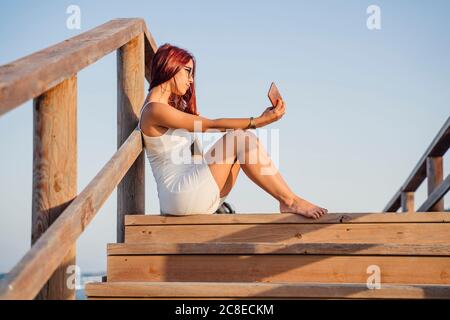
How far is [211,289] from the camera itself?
204 cm

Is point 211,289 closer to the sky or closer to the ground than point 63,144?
closer to the ground

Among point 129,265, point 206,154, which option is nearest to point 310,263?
point 129,265

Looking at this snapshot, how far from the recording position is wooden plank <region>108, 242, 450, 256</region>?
2.21m

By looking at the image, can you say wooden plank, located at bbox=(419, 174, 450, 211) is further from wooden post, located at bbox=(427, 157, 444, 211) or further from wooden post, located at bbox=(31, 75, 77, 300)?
wooden post, located at bbox=(31, 75, 77, 300)

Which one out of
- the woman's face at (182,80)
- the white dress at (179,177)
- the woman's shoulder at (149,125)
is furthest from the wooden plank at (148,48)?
the white dress at (179,177)

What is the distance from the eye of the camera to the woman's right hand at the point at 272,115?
110 inches

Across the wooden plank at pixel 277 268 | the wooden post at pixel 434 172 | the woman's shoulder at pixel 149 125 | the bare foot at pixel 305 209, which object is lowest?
the wooden plank at pixel 277 268

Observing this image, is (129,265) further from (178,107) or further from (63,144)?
(178,107)

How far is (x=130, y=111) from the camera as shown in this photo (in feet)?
10.1

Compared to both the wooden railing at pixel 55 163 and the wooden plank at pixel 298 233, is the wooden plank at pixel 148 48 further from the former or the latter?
the wooden plank at pixel 298 233

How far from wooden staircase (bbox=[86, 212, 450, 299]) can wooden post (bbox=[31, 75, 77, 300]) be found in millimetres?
202

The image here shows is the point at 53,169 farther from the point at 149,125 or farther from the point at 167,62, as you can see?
the point at 167,62
